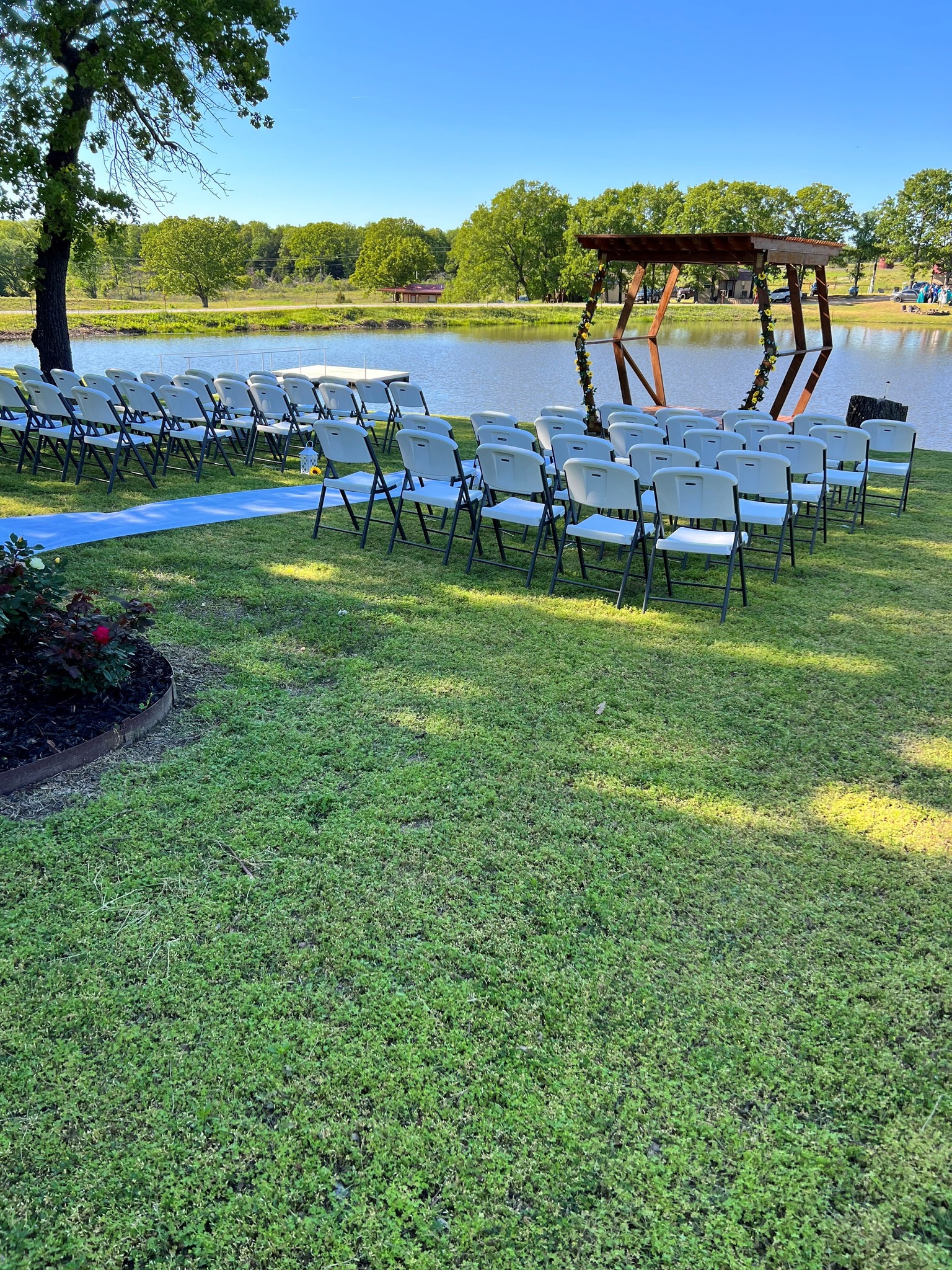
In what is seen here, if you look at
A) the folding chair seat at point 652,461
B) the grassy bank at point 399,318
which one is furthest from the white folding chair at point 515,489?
the grassy bank at point 399,318

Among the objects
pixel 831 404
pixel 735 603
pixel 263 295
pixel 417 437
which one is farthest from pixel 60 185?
pixel 263 295

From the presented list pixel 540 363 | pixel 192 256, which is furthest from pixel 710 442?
pixel 192 256

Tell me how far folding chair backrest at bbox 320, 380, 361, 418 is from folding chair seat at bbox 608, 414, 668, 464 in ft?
11.0

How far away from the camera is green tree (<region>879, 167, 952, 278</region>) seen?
82.1 metres

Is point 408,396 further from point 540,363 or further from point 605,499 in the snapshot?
point 540,363

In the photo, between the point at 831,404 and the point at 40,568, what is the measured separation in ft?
54.1

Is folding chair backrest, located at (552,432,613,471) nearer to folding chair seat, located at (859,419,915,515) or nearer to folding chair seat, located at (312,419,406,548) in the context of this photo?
folding chair seat, located at (312,419,406,548)

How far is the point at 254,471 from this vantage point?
9266 millimetres

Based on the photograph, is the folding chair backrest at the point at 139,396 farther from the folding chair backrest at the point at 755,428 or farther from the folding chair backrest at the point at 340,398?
the folding chair backrest at the point at 755,428

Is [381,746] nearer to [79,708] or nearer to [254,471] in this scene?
[79,708]

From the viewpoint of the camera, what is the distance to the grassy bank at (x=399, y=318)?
Result: 39656 mm

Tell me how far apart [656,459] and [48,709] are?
4.24 meters

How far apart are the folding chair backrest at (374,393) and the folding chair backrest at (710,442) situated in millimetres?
4390

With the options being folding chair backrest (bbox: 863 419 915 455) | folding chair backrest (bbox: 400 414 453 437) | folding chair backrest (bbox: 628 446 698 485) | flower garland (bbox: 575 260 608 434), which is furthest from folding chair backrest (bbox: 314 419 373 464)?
flower garland (bbox: 575 260 608 434)
